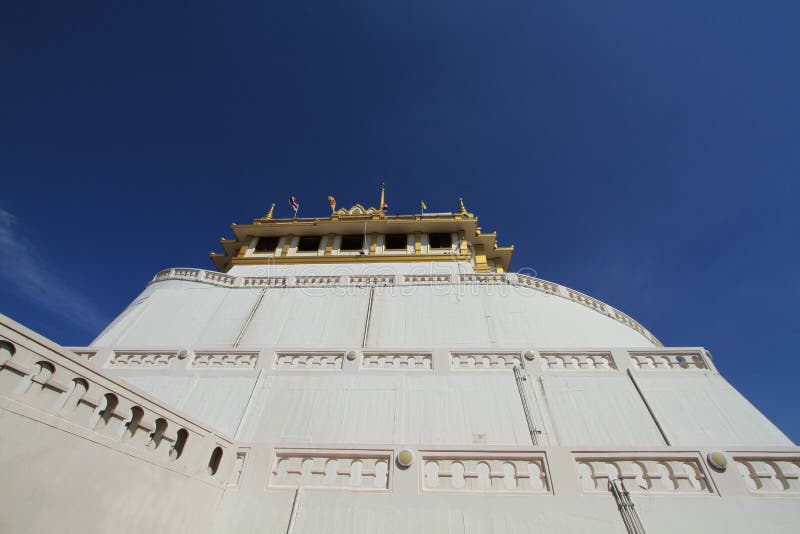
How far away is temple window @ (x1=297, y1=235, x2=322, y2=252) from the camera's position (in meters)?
23.0

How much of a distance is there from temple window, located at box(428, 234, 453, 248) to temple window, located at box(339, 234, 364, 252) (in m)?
4.53

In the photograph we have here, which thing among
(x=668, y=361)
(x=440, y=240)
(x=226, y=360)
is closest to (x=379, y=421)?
(x=226, y=360)

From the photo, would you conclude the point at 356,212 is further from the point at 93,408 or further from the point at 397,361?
the point at 93,408

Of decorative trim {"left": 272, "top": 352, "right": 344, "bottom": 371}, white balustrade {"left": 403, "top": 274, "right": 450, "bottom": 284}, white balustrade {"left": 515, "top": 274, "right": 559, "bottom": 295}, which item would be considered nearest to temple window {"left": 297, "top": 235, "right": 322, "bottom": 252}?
white balustrade {"left": 403, "top": 274, "right": 450, "bottom": 284}

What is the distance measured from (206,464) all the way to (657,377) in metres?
9.33

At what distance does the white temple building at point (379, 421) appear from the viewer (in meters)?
3.57

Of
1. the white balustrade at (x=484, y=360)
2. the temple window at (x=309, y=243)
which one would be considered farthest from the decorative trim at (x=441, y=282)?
the temple window at (x=309, y=243)

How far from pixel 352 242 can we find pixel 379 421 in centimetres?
1666

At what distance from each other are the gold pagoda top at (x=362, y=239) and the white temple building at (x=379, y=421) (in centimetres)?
704

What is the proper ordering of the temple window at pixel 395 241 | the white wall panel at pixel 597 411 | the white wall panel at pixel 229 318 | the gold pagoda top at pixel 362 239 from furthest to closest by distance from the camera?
the temple window at pixel 395 241, the gold pagoda top at pixel 362 239, the white wall panel at pixel 229 318, the white wall panel at pixel 597 411

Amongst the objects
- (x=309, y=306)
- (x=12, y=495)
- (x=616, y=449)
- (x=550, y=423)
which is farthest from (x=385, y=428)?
(x=309, y=306)

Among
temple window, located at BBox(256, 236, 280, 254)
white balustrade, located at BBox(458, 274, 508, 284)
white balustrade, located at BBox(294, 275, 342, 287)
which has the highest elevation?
temple window, located at BBox(256, 236, 280, 254)

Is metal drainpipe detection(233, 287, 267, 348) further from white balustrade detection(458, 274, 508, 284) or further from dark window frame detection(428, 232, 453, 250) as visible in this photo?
dark window frame detection(428, 232, 453, 250)

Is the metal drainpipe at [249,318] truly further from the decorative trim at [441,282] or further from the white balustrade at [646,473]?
the white balustrade at [646,473]
